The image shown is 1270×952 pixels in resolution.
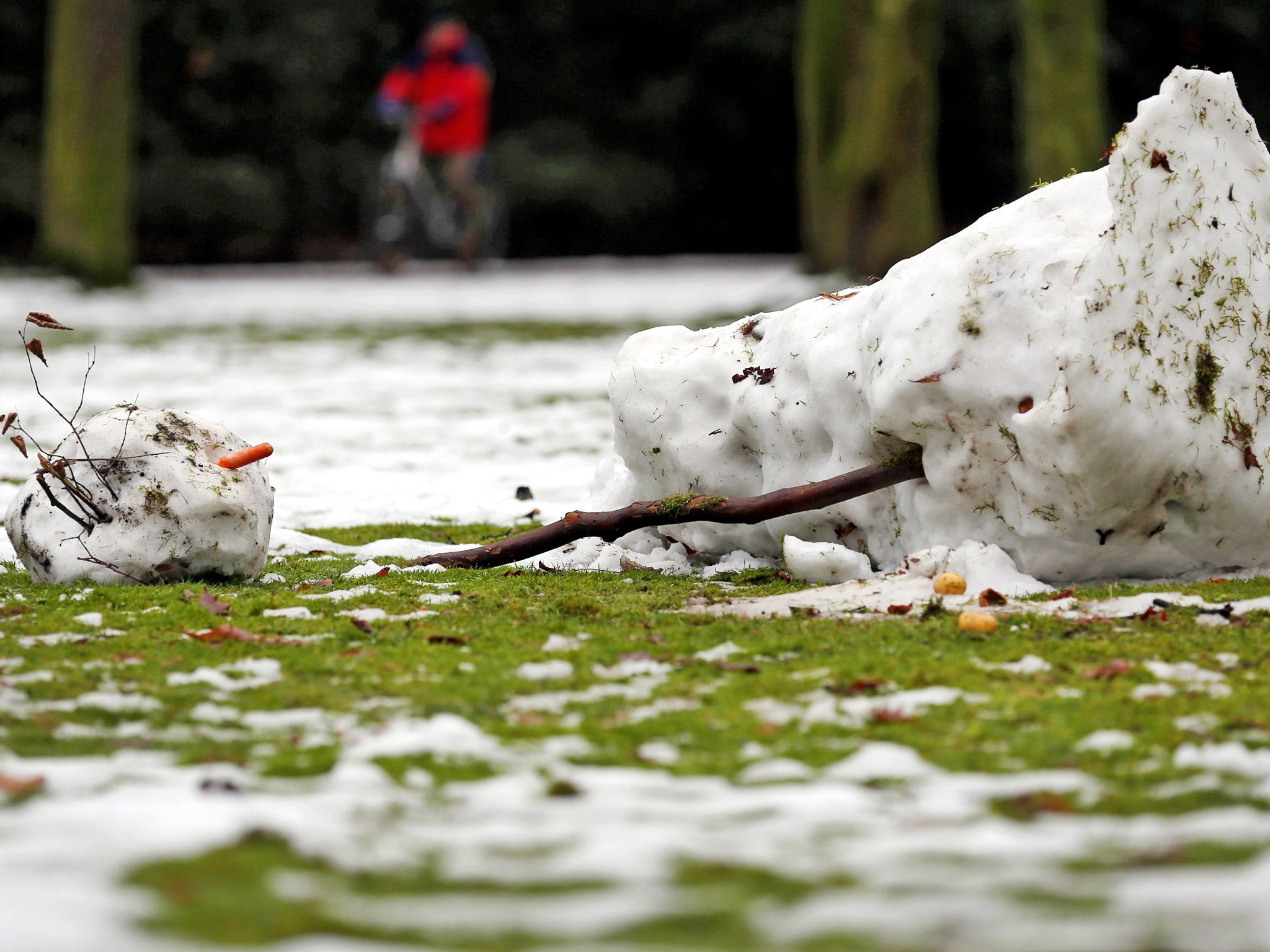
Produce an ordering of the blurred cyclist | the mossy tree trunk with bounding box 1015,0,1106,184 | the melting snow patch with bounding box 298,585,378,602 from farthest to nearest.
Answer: the blurred cyclist, the mossy tree trunk with bounding box 1015,0,1106,184, the melting snow patch with bounding box 298,585,378,602

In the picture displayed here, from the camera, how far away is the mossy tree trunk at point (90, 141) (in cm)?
1573

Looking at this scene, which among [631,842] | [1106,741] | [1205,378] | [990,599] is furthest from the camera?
[1205,378]

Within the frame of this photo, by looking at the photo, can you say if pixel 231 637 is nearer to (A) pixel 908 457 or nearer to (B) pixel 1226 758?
(A) pixel 908 457

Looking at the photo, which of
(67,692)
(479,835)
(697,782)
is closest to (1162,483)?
(697,782)

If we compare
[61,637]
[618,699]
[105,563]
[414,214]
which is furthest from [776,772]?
[414,214]

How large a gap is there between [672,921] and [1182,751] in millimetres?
1093

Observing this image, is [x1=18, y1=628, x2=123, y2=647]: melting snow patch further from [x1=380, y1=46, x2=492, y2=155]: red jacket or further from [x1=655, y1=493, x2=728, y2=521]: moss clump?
[x1=380, y1=46, x2=492, y2=155]: red jacket

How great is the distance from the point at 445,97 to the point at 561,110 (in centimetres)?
526

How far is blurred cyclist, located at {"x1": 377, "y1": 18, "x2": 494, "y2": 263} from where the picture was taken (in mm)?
18844

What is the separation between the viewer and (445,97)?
19.0 m

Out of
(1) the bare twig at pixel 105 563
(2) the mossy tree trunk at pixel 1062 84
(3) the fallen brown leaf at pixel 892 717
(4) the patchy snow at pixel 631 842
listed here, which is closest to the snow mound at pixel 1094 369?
(3) the fallen brown leaf at pixel 892 717

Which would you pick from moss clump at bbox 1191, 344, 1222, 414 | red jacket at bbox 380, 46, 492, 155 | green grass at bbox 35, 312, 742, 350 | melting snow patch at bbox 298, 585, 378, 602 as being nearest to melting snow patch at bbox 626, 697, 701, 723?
melting snow patch at bbox 298, 585, 378, 602

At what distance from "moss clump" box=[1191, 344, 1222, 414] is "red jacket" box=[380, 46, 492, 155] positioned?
1536 centimetres

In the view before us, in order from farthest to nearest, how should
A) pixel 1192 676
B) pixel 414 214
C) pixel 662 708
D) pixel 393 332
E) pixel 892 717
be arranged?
1. pixel 414 214
2. pixel 393 332
3. pixel 1192 676
4. pixel 662 708
5. pixel 892 717
